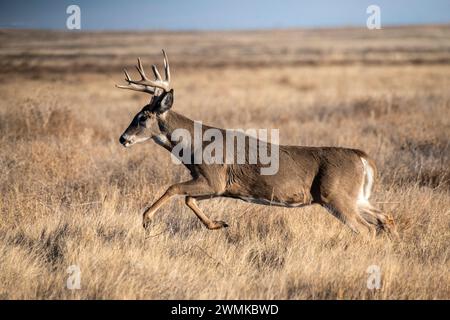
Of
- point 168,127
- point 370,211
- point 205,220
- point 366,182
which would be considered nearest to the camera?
point 205,220

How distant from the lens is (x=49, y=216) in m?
8.05

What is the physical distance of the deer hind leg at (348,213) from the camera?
748 cm

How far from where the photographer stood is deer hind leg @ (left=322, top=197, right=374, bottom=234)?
24.6 ft

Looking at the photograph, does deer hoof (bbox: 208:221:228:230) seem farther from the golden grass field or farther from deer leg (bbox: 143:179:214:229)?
deer leg (bbox: 143:179:214:229)

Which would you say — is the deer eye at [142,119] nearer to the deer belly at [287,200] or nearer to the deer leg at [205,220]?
the deer leg at [205,220]

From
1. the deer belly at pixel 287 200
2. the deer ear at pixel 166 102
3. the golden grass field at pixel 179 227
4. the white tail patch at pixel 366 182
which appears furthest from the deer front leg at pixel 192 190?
the white tail patch at pixel 366 182

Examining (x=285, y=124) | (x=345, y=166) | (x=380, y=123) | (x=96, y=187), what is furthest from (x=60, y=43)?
(x=345, y=166)

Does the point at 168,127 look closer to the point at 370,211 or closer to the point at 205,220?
the point at 205,220

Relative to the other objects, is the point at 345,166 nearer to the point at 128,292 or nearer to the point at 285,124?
the point at 128,292

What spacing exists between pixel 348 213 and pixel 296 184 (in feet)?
2.40

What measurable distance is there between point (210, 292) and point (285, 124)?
12250 mm

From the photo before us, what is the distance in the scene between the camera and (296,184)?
7586 mm

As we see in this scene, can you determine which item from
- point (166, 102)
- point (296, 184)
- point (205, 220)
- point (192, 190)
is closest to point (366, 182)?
point (296, 184)

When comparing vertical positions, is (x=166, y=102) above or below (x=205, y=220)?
above
